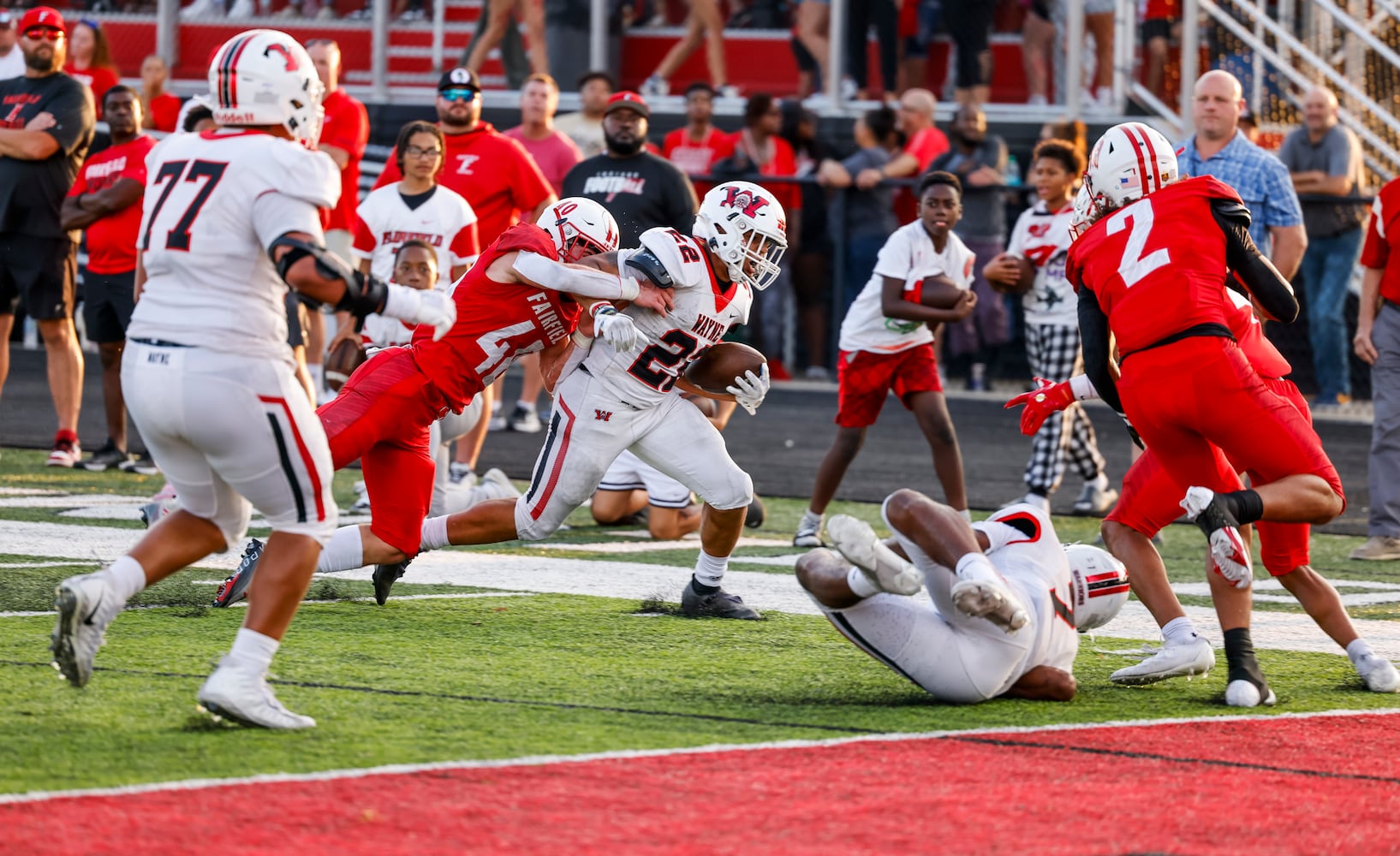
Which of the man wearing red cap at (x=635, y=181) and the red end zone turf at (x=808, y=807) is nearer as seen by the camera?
the red end zone turf at (x=808, y=807)

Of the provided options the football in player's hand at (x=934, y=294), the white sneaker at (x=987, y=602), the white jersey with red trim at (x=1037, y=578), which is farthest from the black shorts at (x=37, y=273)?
the white sneaker at (x=987, y=602)

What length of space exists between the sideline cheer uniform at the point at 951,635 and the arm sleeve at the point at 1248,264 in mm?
1144

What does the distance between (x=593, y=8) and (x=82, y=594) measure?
14307 millimetres

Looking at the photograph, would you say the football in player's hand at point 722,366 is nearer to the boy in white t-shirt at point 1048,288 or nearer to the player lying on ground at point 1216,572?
the player lying on ground at point 1216,572

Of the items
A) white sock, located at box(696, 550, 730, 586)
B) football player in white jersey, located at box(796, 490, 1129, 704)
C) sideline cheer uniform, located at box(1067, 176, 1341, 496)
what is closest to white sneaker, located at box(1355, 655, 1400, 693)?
sideline cheer uniform, located at box(1067, 176, 1341, 496)

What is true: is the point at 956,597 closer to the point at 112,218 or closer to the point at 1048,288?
the point at 1048,288

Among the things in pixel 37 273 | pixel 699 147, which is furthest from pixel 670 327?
pixel 699 147

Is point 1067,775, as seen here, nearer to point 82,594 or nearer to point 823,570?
point 823,570

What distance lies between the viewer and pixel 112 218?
11289 mm

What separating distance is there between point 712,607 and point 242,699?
269cm

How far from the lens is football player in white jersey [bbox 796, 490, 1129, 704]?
5.15 metres

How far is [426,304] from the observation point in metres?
4.91

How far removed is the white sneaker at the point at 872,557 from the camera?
5086 millimetres

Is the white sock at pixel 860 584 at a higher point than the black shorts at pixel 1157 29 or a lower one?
lower
